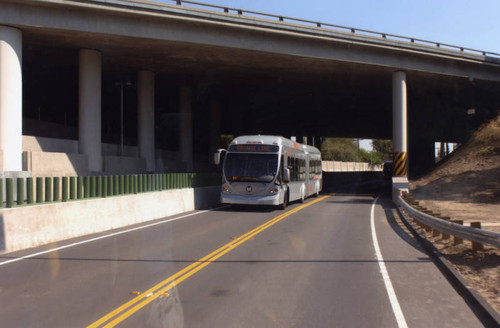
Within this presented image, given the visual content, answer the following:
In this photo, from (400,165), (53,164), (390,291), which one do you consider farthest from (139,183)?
(400,165)

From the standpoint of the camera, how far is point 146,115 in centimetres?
3347

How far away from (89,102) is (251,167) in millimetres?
11470

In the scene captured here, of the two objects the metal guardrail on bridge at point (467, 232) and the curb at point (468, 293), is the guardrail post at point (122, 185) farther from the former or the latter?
the curb at point (468, 293)

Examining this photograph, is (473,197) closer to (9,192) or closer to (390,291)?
(390,291)

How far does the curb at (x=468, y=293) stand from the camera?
18.8 ft

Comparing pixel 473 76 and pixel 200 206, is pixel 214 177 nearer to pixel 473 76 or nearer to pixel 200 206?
pixel 200 206

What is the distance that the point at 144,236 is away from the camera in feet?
42.0

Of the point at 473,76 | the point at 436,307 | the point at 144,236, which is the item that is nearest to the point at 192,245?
the point at 144,236

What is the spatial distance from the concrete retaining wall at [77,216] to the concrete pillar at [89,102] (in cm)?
929

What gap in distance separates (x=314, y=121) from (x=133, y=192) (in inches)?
1682

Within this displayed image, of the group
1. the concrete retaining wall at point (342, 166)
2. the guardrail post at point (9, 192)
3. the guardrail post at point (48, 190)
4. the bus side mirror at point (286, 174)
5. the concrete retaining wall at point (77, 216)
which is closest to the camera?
the concrete retaining wall at point (77, 216)

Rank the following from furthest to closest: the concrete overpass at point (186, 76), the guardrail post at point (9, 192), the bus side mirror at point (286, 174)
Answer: the concrete overpass at point (186, 76)
the bus side mirror at point (286, 174)
the guardrail post at point (9, 192)

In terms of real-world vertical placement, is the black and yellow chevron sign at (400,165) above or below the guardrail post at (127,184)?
above

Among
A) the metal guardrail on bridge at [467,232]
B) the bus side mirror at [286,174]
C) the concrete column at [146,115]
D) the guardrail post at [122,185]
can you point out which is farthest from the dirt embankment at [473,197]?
the concrete column at [146,115]
